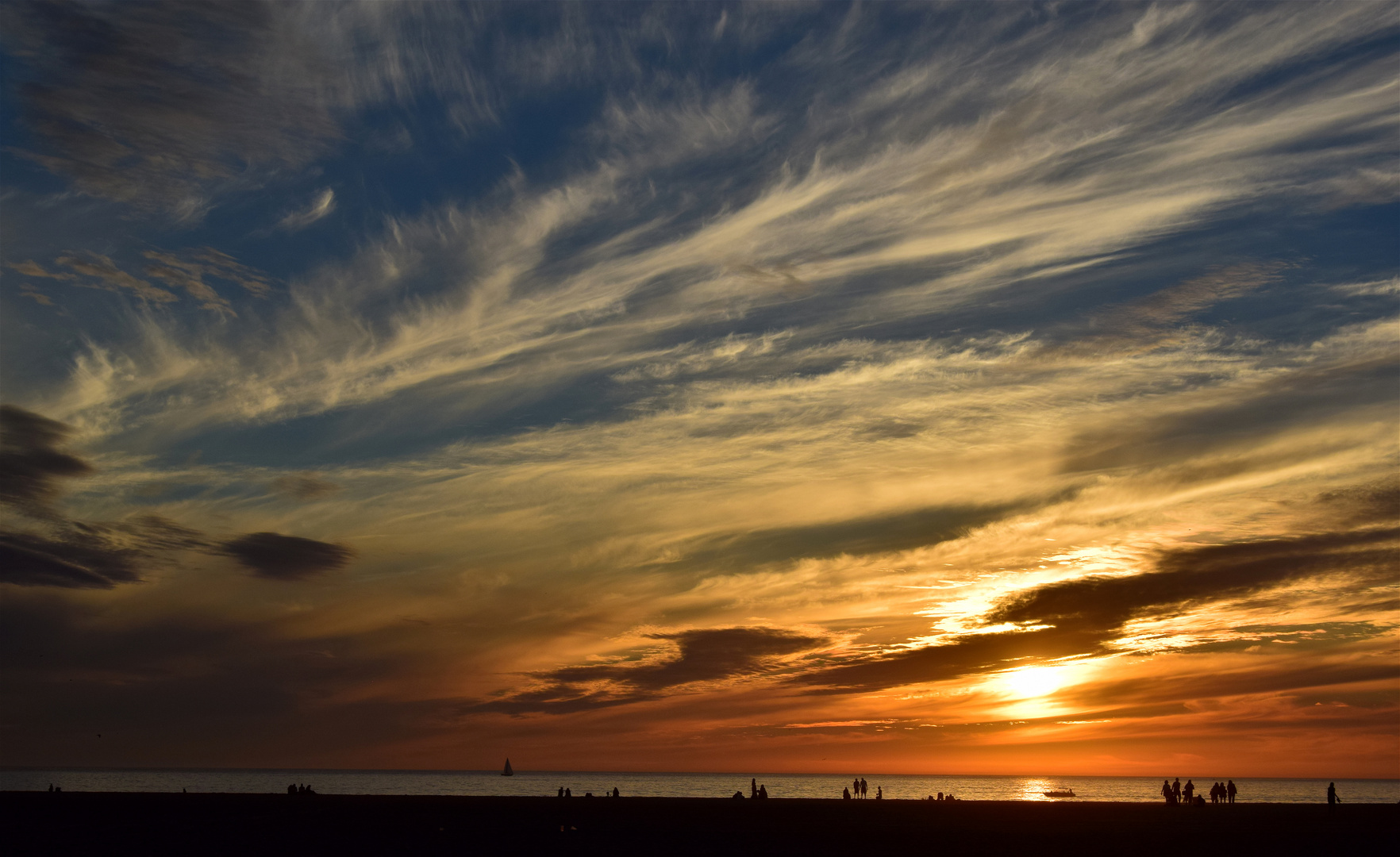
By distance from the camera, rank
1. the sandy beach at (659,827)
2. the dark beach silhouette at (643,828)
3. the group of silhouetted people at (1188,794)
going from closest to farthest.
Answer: the dark beach silhouette at (643,828), the sandy beach at (659,827), the group of silhouetted people at (1188,794)

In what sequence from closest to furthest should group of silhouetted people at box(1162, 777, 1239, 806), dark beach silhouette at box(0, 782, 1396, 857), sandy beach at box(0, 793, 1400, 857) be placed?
dark beach silhouette at box(0, 782, 1396, 857), sandy beach at box(0, 793, 1400, 857), group of silhouetted people at box(1162, 777, 1239, 806)

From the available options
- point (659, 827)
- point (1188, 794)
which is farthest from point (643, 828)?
point (1188, 794)

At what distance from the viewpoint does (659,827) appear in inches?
2014

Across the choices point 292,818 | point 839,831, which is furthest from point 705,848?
point 292,818

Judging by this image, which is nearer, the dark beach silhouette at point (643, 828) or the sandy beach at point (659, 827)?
the dark beach silhouette at point (643, 828)

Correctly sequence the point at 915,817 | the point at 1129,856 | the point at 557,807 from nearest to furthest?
the point at 1129,856 → the point at 915,817 → the point at 557,807

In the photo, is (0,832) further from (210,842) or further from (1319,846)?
(1319,846)

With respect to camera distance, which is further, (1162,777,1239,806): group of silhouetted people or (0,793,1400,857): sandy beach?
(1162,777,1239,806): group of silhouetted people

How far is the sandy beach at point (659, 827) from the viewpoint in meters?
41.0

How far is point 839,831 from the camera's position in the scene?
47.9 meters

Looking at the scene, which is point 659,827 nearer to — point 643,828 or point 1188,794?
point 643,828

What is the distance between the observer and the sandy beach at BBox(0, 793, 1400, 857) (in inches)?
1614

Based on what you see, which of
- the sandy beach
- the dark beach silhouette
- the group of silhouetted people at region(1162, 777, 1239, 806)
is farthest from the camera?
the group of silhouetted people at region(1162, 777, 1239, 806)

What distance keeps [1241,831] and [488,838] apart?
38.2 meters
